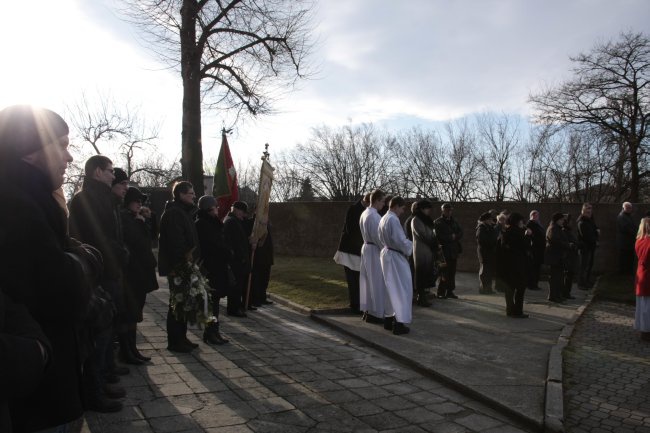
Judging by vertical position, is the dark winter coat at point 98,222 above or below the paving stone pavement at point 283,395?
above

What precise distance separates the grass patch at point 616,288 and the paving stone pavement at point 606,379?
2755mm

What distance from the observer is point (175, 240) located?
228 inches

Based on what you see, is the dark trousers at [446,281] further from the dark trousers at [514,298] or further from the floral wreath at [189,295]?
the floral wreath at [189,295]

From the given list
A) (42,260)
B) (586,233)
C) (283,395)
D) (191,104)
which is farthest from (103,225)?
(586,233)

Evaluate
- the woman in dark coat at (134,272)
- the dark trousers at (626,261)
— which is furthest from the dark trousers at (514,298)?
the dark trousers at (626,261)

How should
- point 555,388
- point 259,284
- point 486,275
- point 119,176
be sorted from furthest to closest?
point 486,275 → point 259,284 → point 119,176 → point 555,388

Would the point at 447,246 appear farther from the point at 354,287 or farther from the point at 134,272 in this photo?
the point at 134,272

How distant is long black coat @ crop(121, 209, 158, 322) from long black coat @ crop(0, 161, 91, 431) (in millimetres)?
3441

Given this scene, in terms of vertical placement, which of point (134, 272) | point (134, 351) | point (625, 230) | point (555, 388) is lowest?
point (134, 351)

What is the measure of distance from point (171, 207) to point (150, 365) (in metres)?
1.86

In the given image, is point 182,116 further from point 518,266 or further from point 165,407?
point 165,407

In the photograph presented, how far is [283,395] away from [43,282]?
10.7 ft

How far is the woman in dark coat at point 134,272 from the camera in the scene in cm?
539

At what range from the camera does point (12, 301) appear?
1.83 meters
